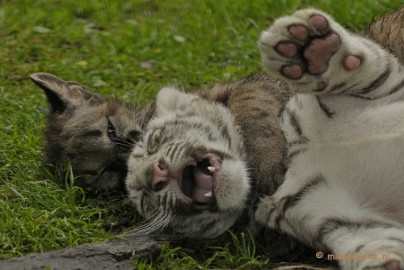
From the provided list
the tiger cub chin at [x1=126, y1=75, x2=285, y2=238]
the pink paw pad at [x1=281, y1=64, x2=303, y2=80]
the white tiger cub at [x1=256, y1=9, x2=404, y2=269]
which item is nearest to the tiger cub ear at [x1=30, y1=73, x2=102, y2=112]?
the tiger cub chin at [x1=126, y1=75, x2=285, y2=238]

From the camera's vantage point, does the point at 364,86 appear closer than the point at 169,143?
Yes

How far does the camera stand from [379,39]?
5.80 metres

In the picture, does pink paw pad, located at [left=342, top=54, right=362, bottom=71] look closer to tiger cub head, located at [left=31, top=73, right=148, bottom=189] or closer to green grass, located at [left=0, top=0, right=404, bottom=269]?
green grass, located at [left=0, top=0, right=404, bottom=269]

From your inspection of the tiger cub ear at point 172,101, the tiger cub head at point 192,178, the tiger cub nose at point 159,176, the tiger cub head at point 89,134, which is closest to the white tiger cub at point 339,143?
the tiger cub head at point 192,178

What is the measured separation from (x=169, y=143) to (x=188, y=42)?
12.6 feet

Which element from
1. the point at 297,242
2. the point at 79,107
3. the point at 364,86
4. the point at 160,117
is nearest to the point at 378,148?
the point at 364,86

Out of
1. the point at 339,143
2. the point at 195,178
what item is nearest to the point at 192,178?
the point at 195,178

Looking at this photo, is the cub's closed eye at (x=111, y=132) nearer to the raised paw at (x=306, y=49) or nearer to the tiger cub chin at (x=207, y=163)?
the tiger cub chin at (x=207, y=163)

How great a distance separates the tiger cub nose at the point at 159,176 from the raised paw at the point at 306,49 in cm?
99

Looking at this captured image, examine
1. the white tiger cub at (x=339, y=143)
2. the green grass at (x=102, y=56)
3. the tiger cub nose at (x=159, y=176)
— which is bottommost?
the green grass at (x=102, y=56)

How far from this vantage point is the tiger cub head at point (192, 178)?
501 centimetres

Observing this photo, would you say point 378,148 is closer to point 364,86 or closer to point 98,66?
point 364,86

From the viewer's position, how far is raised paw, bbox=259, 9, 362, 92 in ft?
14.6

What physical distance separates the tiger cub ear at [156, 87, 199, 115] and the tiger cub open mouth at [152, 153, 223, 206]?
88 cm
